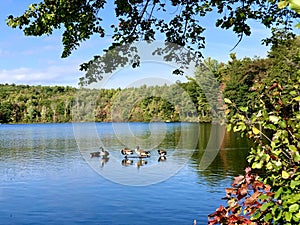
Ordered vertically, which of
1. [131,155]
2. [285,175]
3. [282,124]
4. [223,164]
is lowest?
[131,155]

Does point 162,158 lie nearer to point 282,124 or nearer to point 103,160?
point 103,160

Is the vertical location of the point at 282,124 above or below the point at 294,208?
above

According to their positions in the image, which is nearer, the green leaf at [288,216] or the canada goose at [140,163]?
the green leaf at [288,216]

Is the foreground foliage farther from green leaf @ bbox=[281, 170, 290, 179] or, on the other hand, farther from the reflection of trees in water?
the reflection of trees in water

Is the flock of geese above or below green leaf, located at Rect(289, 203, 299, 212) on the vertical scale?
below

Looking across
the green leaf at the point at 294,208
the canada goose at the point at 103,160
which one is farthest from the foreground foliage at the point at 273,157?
the canada goose at the point at 103,160

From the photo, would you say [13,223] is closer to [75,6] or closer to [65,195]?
[65,195]

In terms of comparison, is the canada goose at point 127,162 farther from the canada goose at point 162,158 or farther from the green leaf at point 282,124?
the green leaf at point 282,124

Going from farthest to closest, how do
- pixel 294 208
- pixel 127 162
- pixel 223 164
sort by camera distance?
pixel 127 162, pixel 223 164, pixel 294 208

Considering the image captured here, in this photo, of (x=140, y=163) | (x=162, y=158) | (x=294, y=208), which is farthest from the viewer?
(x=162, y=158)

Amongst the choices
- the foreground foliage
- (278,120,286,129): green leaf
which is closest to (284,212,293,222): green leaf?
the foreground foliage

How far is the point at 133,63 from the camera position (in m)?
4.71

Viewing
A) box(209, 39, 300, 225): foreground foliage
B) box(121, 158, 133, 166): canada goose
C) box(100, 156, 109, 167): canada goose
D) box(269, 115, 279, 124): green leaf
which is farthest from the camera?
box(100, 156, 109, 167): canada goose

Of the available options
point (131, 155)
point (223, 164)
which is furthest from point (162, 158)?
point (223, 164)
